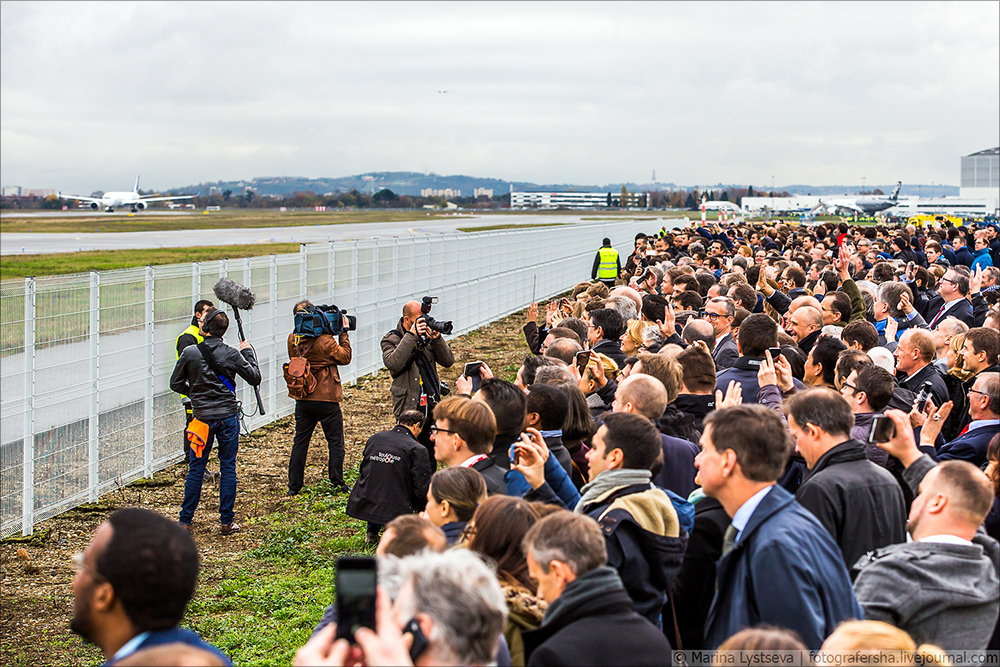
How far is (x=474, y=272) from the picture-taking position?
22.8 m

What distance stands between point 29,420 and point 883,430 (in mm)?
7810

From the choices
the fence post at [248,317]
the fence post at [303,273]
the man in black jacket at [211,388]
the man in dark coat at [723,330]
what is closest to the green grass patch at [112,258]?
the fence post at [303,273]

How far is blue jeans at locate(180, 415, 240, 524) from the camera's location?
8578 mm

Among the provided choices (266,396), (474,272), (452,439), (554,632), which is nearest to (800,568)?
(554,632)

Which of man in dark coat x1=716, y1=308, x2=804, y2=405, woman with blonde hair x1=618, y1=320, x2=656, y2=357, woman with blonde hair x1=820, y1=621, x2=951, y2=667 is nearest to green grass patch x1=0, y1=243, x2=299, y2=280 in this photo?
woman with blonde hair x1=618, y1=320, x2=656, y2=357

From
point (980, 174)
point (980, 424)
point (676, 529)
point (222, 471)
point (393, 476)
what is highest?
point (980, 174)

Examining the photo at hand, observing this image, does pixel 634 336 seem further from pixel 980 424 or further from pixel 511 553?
pixel 511 553

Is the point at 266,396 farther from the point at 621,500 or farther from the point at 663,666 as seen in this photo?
the point at 663,666

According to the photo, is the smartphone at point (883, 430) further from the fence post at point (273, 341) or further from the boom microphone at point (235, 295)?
the fence post at point (273, 341)

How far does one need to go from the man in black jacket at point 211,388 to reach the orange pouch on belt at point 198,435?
0.02 meters

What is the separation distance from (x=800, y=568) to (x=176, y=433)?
31.0ft

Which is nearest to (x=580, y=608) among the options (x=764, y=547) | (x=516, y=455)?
(x=764, y=547)

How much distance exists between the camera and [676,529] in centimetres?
377

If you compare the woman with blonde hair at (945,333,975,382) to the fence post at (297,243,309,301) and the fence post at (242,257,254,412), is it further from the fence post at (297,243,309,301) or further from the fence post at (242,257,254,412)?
the fence post at (297,243,309,301)
